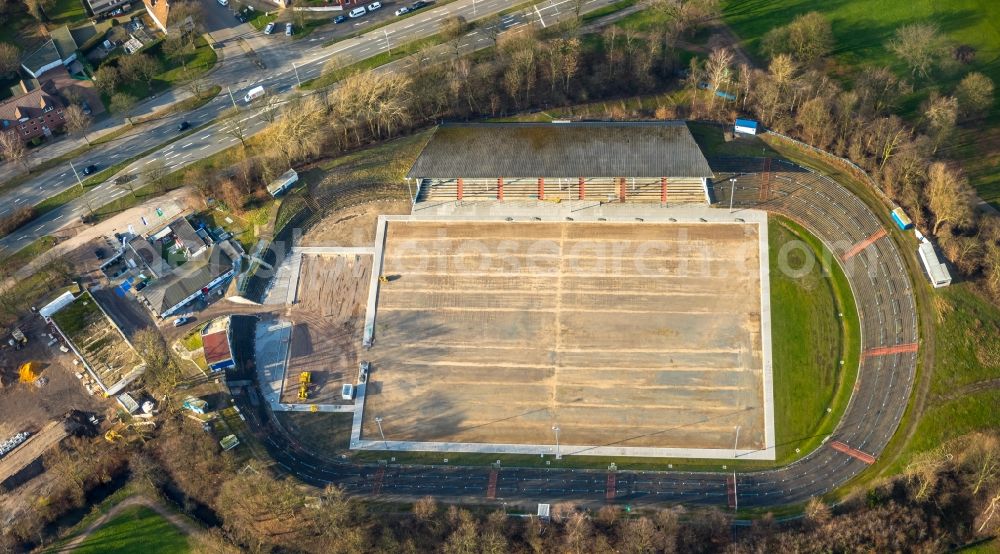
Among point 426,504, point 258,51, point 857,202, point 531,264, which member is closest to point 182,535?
point 426,504

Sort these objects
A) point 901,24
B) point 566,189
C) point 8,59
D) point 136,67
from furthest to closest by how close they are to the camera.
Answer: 1. point 8,59
2. point 136,67
3. point 901,24
4. point 566,189

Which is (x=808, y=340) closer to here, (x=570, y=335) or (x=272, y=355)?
(x=570, y=335)

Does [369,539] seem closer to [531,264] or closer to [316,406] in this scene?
[316,406]

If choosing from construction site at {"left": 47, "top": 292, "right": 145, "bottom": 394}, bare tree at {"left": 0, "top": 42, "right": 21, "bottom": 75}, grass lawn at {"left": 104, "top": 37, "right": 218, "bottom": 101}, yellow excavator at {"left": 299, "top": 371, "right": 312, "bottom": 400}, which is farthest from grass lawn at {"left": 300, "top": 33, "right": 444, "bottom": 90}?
yellow excavator at {"left": 299, "top": 371, "right": 312, "bottom": 400}

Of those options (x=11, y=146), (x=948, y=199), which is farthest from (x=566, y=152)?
(x=11, y=146)

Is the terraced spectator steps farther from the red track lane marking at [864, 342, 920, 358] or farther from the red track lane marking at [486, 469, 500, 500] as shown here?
the red track lane marking at [486, 469, 500, 500]

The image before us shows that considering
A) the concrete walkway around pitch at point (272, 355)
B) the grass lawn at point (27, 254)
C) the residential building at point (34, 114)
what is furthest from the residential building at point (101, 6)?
the concrete walkway around pitch at point (272, 355)
